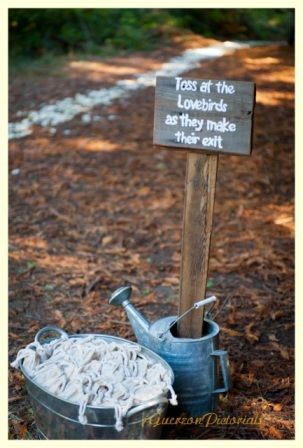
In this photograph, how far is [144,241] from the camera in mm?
5547

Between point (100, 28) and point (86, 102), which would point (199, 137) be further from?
point (100, 28)

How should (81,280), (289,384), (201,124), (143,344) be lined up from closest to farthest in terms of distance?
(201,124), (143,344), (289,384), (81,280)

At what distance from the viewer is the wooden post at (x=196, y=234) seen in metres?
3.01

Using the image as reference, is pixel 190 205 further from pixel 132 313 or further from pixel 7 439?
pixel 7 439

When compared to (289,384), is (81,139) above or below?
above

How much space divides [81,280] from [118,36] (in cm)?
1037

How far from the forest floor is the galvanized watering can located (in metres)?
0.13

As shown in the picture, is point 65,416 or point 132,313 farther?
point 132,313

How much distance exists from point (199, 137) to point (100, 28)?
1200 cm

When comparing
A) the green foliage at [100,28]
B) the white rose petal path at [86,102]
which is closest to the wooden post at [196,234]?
the white rose petal path at [86,102]

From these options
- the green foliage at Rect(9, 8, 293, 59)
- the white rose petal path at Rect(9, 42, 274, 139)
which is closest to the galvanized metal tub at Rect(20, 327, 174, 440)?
the white rose petal path at Rect(9, 42, 274, 139)

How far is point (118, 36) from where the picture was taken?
45.9 feet

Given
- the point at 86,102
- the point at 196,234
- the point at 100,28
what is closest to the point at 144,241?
the point at 196,234

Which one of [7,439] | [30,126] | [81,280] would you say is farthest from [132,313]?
[30,126]
